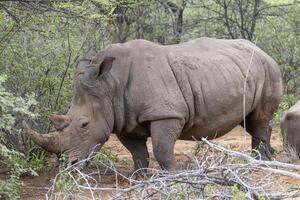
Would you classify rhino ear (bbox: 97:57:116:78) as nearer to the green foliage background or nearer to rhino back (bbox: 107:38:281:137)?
rhino back (bbox: 107:38:281:137)

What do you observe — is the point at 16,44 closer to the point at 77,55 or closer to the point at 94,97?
the point at 77,55

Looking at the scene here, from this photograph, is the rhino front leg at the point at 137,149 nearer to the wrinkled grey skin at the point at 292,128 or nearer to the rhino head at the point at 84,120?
the rhino head at the point at 84,120

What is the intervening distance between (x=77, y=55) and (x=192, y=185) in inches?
197

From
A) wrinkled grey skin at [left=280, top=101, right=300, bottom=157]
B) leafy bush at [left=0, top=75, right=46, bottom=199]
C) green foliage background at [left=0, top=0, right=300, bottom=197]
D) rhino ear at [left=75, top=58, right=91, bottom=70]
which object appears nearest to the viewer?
leafy bush at [left=0, top=75, right=46, bottom=199]

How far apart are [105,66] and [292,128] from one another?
2.81 metres

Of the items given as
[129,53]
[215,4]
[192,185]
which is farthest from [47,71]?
[215,4]

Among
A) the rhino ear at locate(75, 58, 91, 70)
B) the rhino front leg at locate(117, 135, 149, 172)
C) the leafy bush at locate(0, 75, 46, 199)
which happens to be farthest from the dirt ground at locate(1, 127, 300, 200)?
the rhino ear at locate(75, 58, 91, 70)

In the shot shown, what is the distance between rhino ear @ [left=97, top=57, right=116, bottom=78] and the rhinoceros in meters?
0.01

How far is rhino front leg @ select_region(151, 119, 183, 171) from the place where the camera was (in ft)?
26.3

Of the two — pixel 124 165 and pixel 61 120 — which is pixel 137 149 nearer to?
pixel 124 165

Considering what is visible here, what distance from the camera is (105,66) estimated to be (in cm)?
811

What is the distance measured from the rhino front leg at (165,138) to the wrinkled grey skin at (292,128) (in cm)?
193

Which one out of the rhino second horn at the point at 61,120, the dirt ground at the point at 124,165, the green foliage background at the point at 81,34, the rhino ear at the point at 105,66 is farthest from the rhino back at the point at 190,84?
the green foliage background at the point at 81,34

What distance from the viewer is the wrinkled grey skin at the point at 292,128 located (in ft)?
30.7
